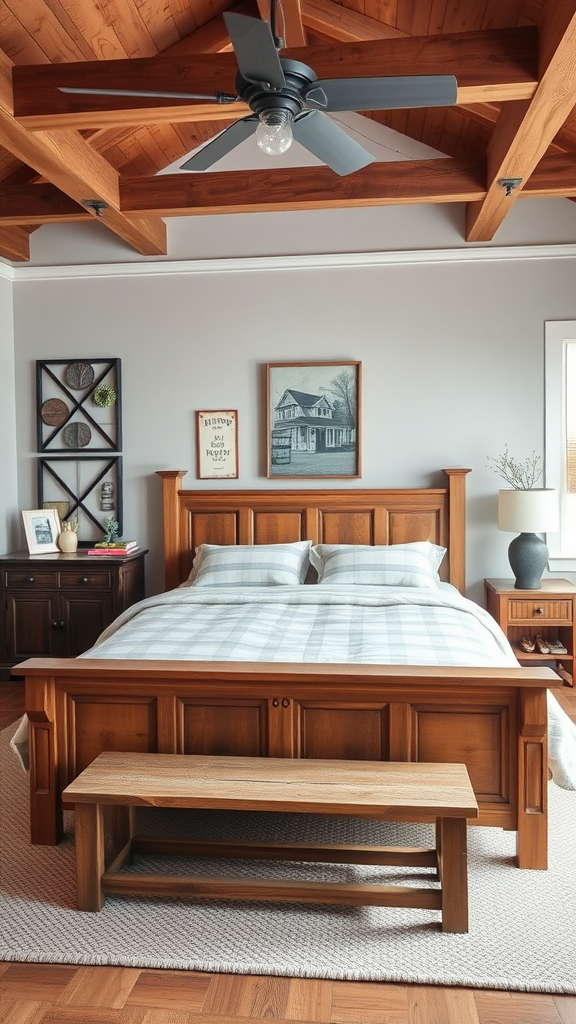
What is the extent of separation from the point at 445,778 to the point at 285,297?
3.62m

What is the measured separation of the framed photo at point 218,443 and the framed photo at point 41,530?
1042 millimetres

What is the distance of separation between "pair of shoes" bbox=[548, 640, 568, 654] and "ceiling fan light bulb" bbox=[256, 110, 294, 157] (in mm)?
3458

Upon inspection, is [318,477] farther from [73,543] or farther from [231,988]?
[231,988]

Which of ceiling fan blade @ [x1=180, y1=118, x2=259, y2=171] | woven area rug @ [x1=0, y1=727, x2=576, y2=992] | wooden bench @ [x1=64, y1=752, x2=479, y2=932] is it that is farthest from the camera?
ceiling fan blade @ [x1=180, y1=118, x2=259, y2=171]

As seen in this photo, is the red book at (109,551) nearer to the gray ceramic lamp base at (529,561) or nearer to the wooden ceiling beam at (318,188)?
the wooden ceiling beam at (318,188)

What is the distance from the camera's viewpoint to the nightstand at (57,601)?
4.93 metres

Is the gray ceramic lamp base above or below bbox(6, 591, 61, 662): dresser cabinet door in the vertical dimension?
above

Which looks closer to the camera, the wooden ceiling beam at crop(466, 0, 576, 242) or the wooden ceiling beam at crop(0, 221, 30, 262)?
the wooden ceiling beam at crop(466, 0, 576, 242)

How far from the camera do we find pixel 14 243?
5.22 meters

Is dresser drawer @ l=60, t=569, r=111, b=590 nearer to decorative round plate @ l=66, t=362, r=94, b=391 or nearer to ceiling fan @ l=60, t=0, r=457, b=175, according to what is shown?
decorative round plate @ l=66, t=362, r=94, b=391

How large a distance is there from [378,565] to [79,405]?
92.2 inches

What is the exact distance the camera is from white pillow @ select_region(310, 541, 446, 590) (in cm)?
448

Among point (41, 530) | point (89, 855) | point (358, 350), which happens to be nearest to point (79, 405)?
point (41, 530)

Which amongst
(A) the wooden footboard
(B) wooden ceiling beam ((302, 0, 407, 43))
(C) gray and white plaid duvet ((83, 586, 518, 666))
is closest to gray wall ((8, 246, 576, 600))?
(C) gray and white plaid duvet ((83, 586, 518, 666))
